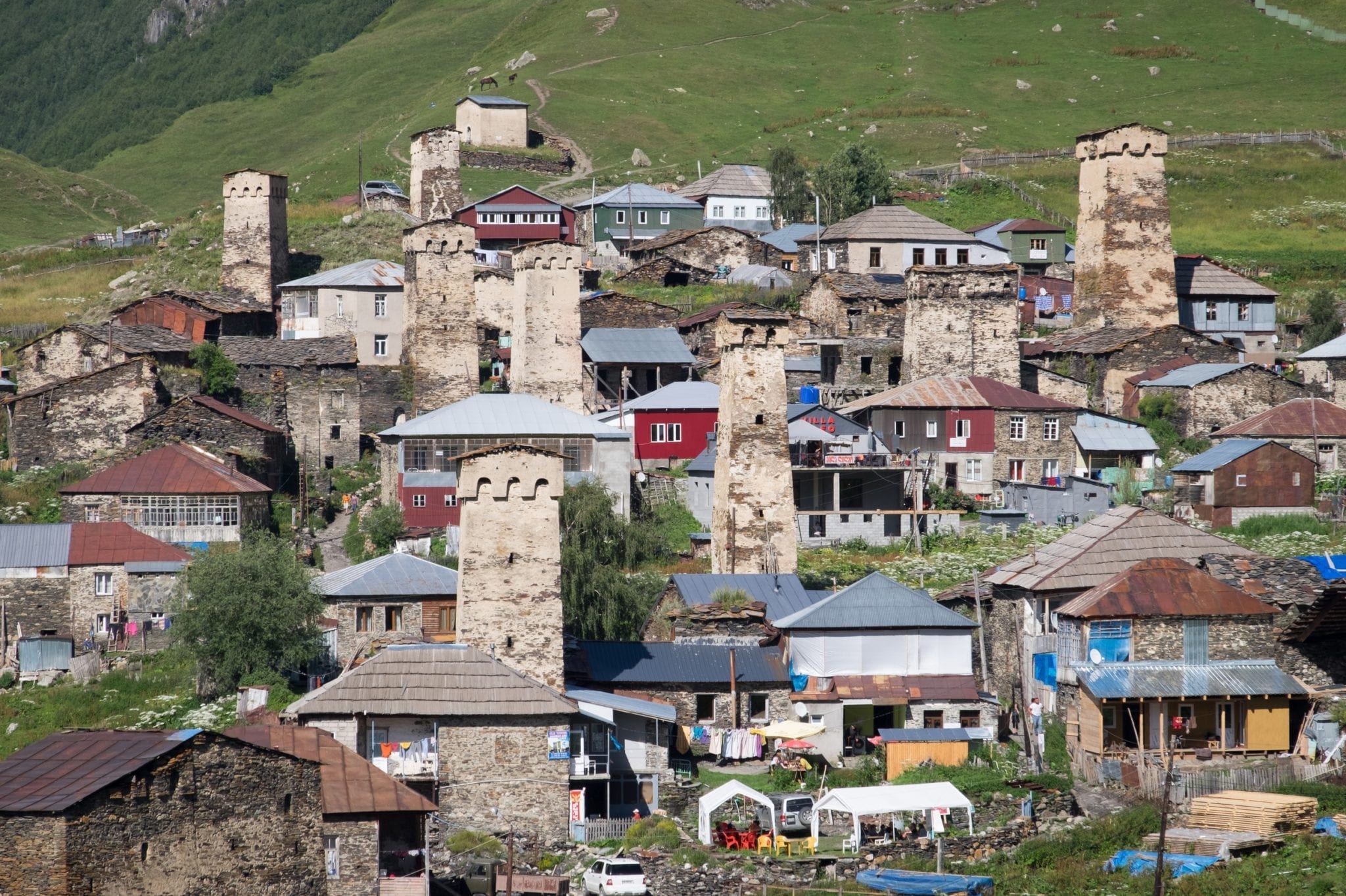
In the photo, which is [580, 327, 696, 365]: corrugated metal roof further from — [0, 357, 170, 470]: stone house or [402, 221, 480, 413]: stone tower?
[0, 357, 170, 470]: stone house

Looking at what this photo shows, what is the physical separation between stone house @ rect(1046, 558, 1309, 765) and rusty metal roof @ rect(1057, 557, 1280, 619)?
0.7 inches

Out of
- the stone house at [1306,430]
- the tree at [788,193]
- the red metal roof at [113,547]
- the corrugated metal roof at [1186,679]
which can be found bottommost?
the corrugated metal roof at [1186,679]

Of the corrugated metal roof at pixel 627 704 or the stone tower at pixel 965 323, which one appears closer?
the corrugated metal roof at pixel 627 704

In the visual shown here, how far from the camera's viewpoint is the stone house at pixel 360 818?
29625 mm

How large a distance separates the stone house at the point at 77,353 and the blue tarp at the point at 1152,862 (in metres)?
35.9

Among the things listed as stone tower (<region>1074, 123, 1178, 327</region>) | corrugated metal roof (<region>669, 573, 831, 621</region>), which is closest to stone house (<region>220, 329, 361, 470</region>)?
corrugated metal roof (<region>669, 573, 831, 621</region>)

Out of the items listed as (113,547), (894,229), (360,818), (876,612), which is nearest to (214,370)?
(113,547)

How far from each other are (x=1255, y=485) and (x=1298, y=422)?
141 inches

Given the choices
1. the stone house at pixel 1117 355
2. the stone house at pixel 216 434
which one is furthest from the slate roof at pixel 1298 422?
the stone house at pixel 216 434

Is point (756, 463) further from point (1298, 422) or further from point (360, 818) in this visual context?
point (360, 818)

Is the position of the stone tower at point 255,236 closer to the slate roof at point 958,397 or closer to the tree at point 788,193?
the tree at point 788,193

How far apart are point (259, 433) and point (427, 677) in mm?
21507

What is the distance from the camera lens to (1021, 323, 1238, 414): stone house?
59875 mm

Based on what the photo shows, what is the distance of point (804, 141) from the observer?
101 m
